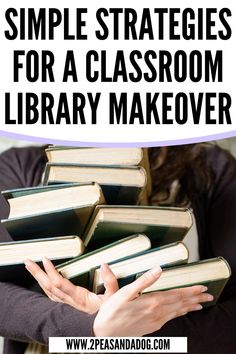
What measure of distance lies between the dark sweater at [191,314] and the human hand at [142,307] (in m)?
0.02

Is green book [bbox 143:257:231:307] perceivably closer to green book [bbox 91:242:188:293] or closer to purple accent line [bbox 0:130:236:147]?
green book [bbox 91:242:188:293]

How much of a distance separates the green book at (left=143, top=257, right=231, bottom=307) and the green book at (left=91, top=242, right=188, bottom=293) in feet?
0.04

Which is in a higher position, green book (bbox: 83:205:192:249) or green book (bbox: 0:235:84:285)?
green book (bbox: 83:205:192:249)

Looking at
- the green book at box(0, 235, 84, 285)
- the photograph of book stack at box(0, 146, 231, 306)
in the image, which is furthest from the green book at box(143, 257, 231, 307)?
the green book at box(0, 235, 84, 285)

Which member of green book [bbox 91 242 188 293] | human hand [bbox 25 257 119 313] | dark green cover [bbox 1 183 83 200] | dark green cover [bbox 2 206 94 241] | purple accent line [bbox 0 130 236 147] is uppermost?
purple accent line [bbox 0 130 236 147]

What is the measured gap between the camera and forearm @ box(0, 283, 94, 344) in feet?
2.50

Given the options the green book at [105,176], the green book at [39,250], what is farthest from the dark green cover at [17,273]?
the green book at [105,176]

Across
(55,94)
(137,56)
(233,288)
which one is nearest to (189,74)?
(137,56)

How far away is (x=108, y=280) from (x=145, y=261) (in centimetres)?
6

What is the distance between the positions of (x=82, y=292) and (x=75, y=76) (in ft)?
1.04

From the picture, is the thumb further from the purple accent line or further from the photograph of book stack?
the purple accent line

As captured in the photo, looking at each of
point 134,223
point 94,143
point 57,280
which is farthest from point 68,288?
point 94,143

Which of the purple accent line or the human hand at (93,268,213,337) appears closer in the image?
the human hand at (93,268,213,337)

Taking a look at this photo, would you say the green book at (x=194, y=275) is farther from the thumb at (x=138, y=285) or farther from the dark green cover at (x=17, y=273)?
the dark green cover at (x=17, y=273)
